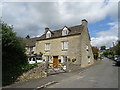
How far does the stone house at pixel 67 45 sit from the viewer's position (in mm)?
23719

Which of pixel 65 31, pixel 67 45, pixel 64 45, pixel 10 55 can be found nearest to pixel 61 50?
pixel 64 45

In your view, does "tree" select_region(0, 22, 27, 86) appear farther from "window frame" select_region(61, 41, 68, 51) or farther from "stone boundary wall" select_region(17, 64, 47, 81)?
"window frame" select_region(61, 41, 68, 51)

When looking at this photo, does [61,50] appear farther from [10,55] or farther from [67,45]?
[10,55]

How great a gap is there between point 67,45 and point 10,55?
56.4 ft

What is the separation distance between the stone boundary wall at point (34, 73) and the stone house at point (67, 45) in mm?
11299

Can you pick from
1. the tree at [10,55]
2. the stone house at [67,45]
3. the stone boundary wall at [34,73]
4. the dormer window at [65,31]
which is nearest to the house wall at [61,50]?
the stone house at [67,45]

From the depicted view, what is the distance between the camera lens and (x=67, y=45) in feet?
83.3

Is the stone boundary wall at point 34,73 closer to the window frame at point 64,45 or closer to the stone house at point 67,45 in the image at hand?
the stone house at point 67,45

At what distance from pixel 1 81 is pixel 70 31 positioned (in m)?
19.9

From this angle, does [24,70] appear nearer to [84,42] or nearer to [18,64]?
[18,64]

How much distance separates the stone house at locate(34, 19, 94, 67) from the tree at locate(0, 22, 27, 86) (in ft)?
47.7

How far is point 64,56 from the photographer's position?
25531 millimetres

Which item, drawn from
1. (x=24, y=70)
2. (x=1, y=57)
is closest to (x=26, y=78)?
(x=24, y=70)

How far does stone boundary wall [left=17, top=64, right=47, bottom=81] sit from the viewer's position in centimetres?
1027
